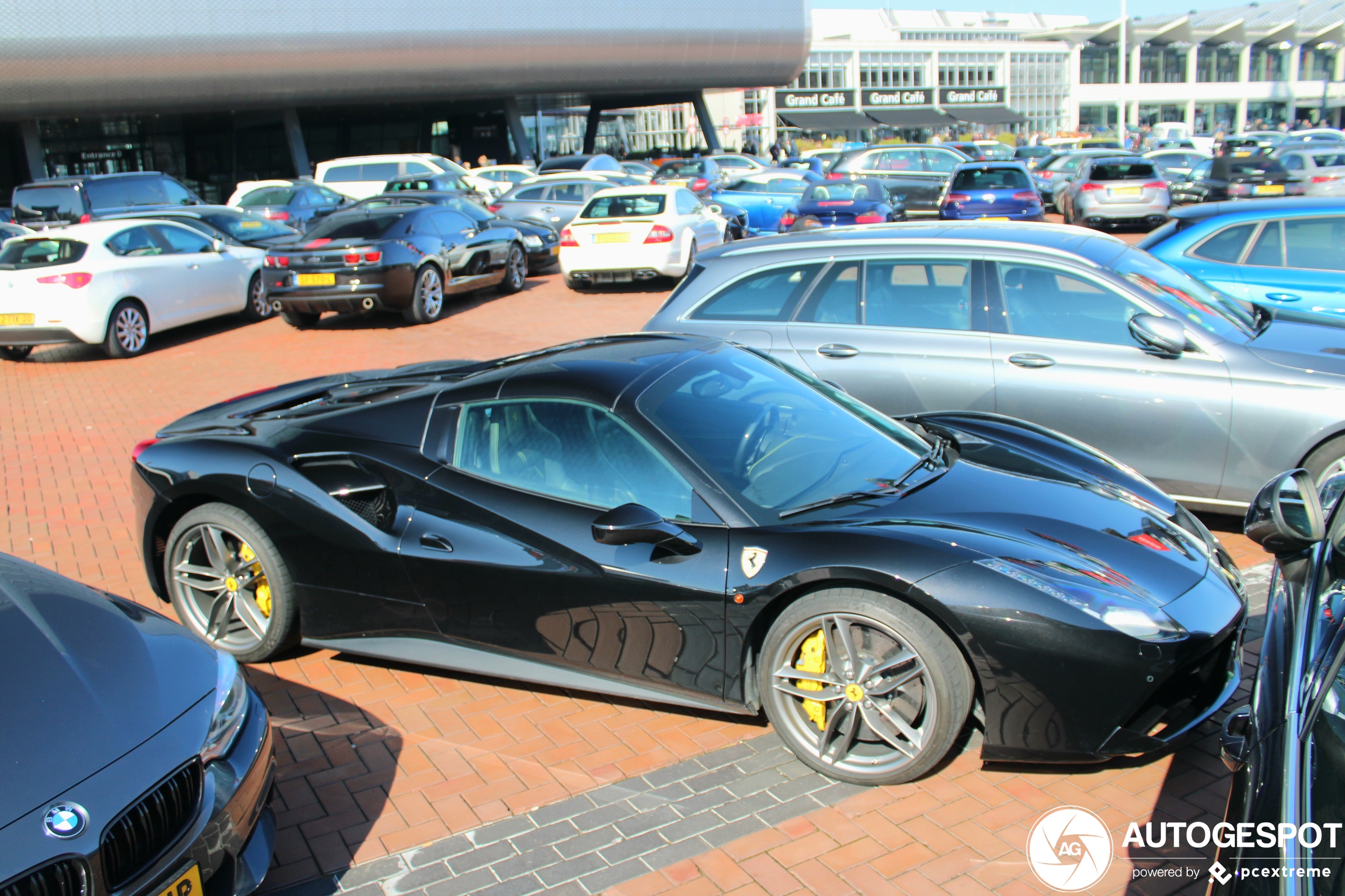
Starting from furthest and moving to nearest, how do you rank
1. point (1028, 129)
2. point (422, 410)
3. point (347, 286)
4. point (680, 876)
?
point (1028, 129)
point (347, 286)
point (422, 410)
point (680, 876)

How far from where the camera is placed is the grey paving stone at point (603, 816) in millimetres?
3439

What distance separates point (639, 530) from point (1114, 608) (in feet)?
5.05

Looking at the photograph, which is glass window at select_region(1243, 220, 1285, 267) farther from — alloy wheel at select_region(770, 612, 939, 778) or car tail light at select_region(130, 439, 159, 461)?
car tail light at select_region(130, 439, 159, 461)

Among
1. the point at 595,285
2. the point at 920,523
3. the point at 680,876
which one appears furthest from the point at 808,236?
the point at 595,285

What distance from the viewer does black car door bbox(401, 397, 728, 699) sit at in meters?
3.71

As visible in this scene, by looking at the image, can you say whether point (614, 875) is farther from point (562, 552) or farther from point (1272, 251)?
point (1272, 251)

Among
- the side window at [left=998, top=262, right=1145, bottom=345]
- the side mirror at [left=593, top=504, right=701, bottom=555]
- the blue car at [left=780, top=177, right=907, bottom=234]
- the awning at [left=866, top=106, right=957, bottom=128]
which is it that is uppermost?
the awning at [left=866, top=106, right=957, bottom=128]

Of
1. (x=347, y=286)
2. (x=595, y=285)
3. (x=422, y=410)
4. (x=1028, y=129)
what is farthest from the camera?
(x=1028, y=129)

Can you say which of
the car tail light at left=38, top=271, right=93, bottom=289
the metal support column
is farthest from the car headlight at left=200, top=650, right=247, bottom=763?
the metal support column

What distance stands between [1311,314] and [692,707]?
188 inches

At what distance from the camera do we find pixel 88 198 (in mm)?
18109

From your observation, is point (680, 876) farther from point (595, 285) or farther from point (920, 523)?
point (595, 285)

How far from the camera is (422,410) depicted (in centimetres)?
438

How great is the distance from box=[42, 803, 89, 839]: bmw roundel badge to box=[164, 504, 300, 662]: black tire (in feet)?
6.57
